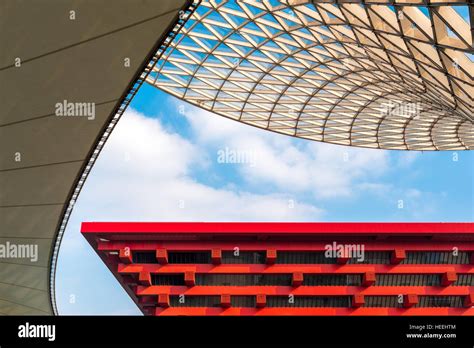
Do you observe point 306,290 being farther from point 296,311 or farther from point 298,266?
point 298,266

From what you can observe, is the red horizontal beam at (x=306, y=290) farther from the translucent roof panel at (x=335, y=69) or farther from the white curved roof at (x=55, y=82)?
the white curved roof at (x=55, y=82)

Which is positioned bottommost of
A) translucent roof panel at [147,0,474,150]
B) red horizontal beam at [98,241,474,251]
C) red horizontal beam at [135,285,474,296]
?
red horizontal beam at [135,285,474,296]

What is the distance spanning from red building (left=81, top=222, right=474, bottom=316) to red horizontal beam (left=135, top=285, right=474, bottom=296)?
9 cm

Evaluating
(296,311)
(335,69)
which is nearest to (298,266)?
(296,311)

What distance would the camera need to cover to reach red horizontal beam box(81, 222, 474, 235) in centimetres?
3653

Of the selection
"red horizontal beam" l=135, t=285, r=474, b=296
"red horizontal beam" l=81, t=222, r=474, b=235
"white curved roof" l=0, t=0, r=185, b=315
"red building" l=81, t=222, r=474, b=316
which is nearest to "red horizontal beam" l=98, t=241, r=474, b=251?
"red building" l=81, t=222, r=474, b=316

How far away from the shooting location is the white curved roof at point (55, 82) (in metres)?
11.3

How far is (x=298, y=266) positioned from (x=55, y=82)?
94.8ft

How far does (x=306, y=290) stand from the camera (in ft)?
123

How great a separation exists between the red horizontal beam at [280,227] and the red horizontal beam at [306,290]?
198 inches

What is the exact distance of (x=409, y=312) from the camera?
1475 inches
